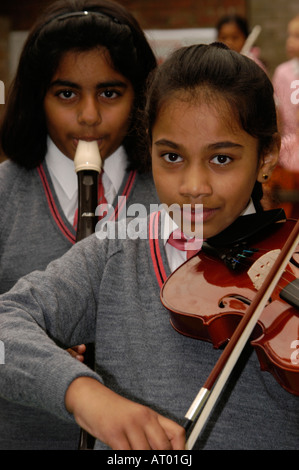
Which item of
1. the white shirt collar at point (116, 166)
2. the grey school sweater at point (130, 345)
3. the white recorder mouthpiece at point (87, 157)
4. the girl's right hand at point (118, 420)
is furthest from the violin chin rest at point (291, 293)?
the white shirt collar at point (116, 166)

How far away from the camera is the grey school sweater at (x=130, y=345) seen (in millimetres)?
791

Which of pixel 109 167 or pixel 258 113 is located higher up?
pixel 258 113

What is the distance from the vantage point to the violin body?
0.75 metres

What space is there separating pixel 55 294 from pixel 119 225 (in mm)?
195

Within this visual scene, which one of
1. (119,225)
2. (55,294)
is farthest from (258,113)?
(55,294)

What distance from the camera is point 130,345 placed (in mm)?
944

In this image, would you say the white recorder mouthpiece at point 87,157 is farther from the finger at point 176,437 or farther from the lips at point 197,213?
the finger at point 176,437

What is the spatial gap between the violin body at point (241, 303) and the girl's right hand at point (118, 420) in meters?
0.17

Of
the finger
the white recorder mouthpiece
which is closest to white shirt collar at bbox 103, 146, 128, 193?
the white recorder mouthpiece

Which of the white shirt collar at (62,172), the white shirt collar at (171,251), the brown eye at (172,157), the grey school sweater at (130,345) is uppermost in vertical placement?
the brown eye at (172,157)

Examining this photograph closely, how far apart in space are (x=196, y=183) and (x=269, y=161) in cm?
17

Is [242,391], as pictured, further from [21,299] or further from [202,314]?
[21,299]

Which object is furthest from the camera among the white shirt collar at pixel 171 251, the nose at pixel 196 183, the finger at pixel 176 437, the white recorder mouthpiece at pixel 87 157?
the white recorder mouthpiece at pixel 87 157
